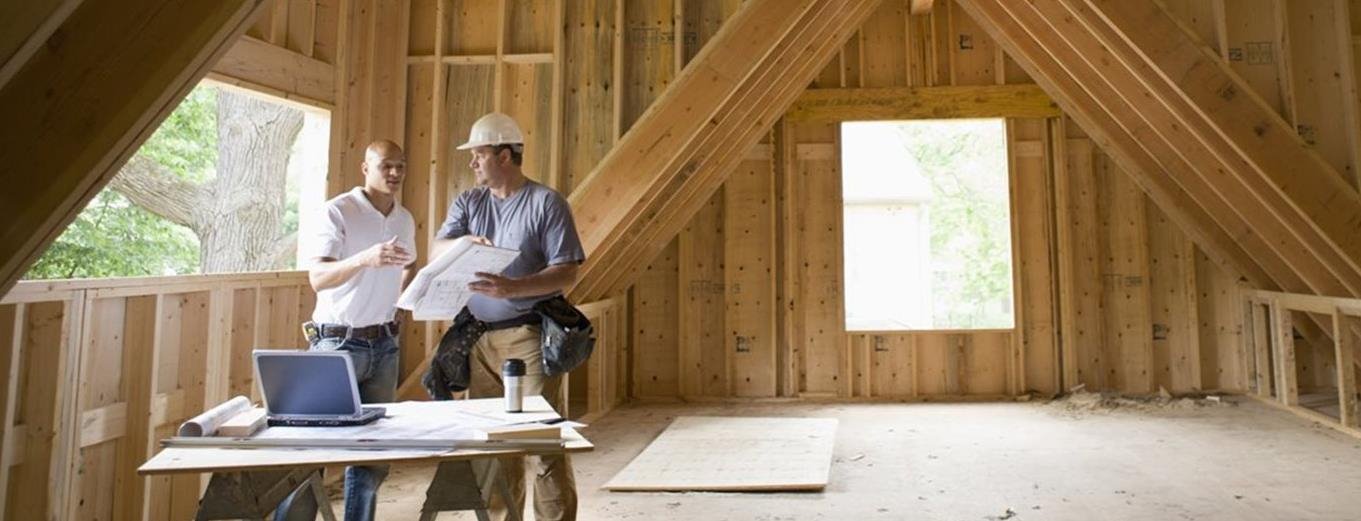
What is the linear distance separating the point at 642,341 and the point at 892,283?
6.08 metres

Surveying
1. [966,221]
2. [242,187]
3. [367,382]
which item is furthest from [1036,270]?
[966,221]

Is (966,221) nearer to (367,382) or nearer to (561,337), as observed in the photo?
(561,337)

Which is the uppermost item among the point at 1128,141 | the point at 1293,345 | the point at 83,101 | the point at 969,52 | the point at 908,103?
the point at 969,52

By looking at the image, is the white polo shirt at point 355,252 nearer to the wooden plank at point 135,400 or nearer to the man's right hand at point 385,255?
the man's right hand at point 385,255

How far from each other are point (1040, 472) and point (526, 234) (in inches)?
121

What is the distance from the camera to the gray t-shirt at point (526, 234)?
248 centimetres

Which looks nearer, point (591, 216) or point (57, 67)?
point (57, 67)

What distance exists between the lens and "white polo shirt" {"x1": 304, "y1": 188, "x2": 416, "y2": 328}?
2426 mm

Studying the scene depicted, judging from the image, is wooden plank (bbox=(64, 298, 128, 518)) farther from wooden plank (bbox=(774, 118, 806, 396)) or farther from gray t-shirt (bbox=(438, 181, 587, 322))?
wooden plank (bbox=(774, 118, 806, 396))

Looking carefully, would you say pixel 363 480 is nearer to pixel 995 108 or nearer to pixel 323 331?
pixel 323 331

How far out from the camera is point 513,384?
191 centimetres

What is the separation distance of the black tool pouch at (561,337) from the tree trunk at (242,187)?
19.1 ft

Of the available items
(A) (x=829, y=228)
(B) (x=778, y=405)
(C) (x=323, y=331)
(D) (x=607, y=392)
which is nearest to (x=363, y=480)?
(C) (x=323, y=331)

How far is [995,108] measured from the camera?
6.45 metres
